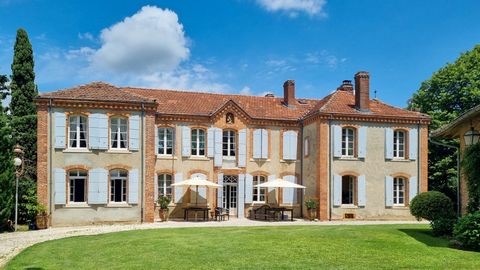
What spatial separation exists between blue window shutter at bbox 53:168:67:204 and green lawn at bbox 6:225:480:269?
6083mm

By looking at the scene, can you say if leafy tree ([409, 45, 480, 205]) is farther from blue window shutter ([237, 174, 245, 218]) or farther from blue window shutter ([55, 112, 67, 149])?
blue window shutter ([55, 112, 67, 149])

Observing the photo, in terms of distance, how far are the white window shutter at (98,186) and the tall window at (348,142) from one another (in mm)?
12113

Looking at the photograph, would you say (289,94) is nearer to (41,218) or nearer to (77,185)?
(77,185)

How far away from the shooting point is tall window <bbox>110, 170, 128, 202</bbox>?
850 inches

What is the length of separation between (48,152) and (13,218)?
3.26 meters

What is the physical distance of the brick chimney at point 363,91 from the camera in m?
25.0

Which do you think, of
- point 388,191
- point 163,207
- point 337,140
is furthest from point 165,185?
point 388,191

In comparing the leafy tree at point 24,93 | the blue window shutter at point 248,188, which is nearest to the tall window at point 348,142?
the blue window shutter at point 248,188

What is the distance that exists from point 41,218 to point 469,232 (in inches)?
639

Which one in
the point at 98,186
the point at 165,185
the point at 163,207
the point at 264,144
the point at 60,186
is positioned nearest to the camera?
the point at 60,186

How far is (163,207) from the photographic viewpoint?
22734 mm

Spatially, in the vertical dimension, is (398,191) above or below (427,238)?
above

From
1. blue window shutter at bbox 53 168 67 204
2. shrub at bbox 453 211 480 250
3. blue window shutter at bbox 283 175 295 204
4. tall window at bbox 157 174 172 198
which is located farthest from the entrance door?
shrub at bbox 453 211 480 250

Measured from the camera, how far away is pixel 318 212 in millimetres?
23828
